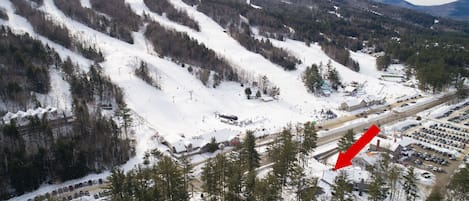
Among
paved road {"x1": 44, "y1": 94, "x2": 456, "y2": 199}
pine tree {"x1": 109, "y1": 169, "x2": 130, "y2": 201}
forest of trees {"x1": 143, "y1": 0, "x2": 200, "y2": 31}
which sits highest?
forest of trees {"x1": 143, "y1": 0, "x2": 200, "y2": 31}

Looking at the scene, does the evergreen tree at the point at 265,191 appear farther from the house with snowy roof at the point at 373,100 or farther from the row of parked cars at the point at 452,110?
the row of parked cars at the point at 452,110

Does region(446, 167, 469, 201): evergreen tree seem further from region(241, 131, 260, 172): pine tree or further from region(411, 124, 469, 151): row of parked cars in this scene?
region(241, 131, 260, 172): pine tree

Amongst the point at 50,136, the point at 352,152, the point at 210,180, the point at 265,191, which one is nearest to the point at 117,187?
the point at 210,180

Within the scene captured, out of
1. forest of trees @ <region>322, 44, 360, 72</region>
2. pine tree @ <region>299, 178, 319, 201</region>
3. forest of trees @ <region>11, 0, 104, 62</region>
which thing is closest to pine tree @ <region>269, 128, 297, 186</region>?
pine tree @ <region>299, 178, 319, 201</region>

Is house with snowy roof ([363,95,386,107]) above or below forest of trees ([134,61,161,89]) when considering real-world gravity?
below

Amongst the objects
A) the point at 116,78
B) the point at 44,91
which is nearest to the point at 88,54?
the point at 116,78

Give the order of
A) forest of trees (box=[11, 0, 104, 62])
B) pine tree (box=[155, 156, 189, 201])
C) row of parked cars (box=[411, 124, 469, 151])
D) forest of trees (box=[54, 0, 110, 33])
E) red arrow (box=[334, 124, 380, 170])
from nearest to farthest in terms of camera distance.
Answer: pine tree (box=[155, 156, 189, 201]) < red arrow (box=[334, 124, 380, 170]) < row of parked cars (box=[411, 124, 469, 151]) < forest of trees (box=[11, 0, 104, 62]) < forest of trees (box=[54, 0, 110, 33])

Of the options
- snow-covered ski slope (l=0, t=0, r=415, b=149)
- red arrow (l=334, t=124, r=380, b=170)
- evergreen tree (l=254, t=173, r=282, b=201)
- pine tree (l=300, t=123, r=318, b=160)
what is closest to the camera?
evergreen tree (l=254, t=173, r=282, b=201)

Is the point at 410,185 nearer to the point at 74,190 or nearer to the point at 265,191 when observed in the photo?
the point at 265,191
